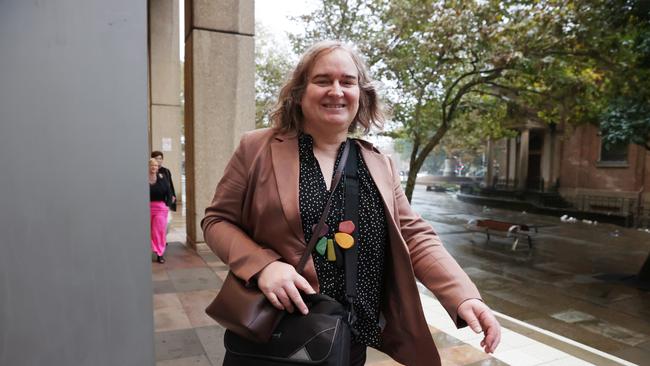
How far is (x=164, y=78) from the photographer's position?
1731 cm

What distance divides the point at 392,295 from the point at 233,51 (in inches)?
254

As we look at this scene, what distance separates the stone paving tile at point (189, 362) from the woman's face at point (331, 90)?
2.64m

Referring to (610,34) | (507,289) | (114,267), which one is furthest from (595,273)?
(114,267)

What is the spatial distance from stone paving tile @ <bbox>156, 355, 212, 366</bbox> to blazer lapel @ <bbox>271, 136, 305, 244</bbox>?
253 cm

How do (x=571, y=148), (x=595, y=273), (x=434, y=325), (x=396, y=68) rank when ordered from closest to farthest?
(x=434, y=325) → (x=595, y=273) → (x=396, y=68) → (x=571, y=148)

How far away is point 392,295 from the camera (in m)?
1.65

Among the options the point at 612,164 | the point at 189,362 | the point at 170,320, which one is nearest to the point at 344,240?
the point at 189,362

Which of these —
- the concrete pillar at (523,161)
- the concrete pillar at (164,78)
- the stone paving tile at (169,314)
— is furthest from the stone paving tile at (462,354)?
the concrete pillar at (523,161)

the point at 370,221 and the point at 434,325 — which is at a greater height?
the point at 370,221

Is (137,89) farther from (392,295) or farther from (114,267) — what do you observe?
(392,295)

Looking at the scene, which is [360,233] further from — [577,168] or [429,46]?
[577,168]

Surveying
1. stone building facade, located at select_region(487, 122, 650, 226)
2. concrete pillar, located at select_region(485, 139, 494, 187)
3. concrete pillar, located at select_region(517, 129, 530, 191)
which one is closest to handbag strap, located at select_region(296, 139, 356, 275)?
stone building facade, located at select_region(487, 122, 650, 226)

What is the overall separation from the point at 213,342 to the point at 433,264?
289 centimetres

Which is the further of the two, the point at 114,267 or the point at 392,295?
the point at 392,295
